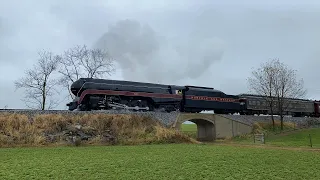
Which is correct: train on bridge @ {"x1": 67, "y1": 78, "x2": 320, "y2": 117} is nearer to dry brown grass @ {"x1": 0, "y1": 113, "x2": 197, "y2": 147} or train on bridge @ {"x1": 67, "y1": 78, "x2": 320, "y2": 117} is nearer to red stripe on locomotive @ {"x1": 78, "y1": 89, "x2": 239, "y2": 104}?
red stripe on locomotive @ {"x1": 78, "y1": 89, "x2": 239, "y2": 104}

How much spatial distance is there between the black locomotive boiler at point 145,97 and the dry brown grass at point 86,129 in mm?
3233

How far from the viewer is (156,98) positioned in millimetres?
34562

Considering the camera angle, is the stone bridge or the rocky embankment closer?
the rocky embankment

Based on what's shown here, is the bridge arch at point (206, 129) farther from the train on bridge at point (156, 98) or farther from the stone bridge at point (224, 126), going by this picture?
the train on bridge at point (156, 98)

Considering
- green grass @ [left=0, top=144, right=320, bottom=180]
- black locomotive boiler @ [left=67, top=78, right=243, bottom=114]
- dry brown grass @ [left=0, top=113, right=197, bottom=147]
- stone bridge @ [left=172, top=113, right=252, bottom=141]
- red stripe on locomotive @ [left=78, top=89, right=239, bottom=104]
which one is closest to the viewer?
green grass @ [left=0, top=144, right=320, bottom=180]

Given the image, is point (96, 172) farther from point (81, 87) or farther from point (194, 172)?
point (81, 87)

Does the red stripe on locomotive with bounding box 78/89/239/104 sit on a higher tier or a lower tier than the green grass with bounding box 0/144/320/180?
higher

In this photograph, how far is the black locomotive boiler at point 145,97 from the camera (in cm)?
3038

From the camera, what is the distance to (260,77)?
4788 cm

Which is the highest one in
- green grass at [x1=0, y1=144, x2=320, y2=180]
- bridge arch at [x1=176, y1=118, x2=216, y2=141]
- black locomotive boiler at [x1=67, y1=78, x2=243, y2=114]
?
black locomotive boiler at [x1=67, y1=78, x2=243, y2=114]

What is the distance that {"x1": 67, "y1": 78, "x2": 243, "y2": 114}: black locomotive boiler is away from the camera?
3038cm

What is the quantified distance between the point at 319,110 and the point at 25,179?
174 ft

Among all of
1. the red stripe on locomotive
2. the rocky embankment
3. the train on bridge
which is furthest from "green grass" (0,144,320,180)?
the train on bridge

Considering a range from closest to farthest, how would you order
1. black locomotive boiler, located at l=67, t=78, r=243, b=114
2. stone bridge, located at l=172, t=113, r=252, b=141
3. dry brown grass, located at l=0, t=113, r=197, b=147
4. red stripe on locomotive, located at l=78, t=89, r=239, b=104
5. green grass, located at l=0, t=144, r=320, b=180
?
green grass, located at l=0, t=144, r=320, b=180 < dry brown grass, located at l=0, t=113, r=197, b=147 < red stripe on locomotive, located at l=78, t=89, r=239, b=104 < black locomotive boiler, located at l=67, t=78, r=243, b=114 < stone bridge, located at l=172, t=113, r=252, b=141
